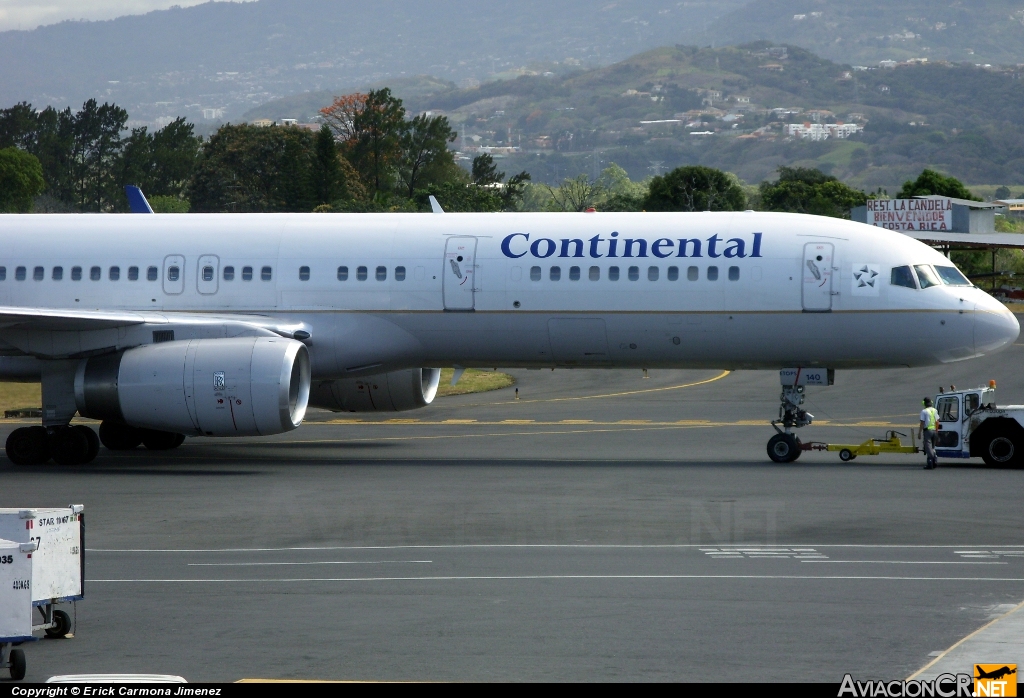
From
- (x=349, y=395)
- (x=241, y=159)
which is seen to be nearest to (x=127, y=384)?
(x=349, y=395)

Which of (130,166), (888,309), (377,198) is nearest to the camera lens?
(888,309)

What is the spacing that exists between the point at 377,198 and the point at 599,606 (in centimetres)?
10072

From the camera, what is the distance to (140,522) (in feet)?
70.6

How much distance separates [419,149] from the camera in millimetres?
149125

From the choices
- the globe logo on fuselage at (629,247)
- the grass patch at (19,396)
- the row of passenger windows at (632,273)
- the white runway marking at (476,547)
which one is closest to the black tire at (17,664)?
the white runway marking at (476,547)

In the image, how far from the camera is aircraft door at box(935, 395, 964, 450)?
28.6 m

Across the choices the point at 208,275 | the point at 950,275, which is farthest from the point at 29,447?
the point at 950,275

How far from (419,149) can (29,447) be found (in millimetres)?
122462

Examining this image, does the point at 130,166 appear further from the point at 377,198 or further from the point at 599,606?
the point at 599,606

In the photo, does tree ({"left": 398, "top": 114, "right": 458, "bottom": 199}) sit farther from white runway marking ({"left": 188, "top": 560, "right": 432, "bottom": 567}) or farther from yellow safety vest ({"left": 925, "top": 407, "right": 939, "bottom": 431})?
white runway marking ({"left": 188, "top": 560, "right": 432, "bottom": 567})

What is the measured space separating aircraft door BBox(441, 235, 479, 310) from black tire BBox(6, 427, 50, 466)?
946 cm

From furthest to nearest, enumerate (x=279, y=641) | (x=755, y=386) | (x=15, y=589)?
(x=755, y=386) < (x=279, y=641) < (x=15, y=589)

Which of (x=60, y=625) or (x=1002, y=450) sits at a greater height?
(x=1002, y=450)

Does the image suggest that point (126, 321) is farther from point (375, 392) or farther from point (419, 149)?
point (419, 149)
